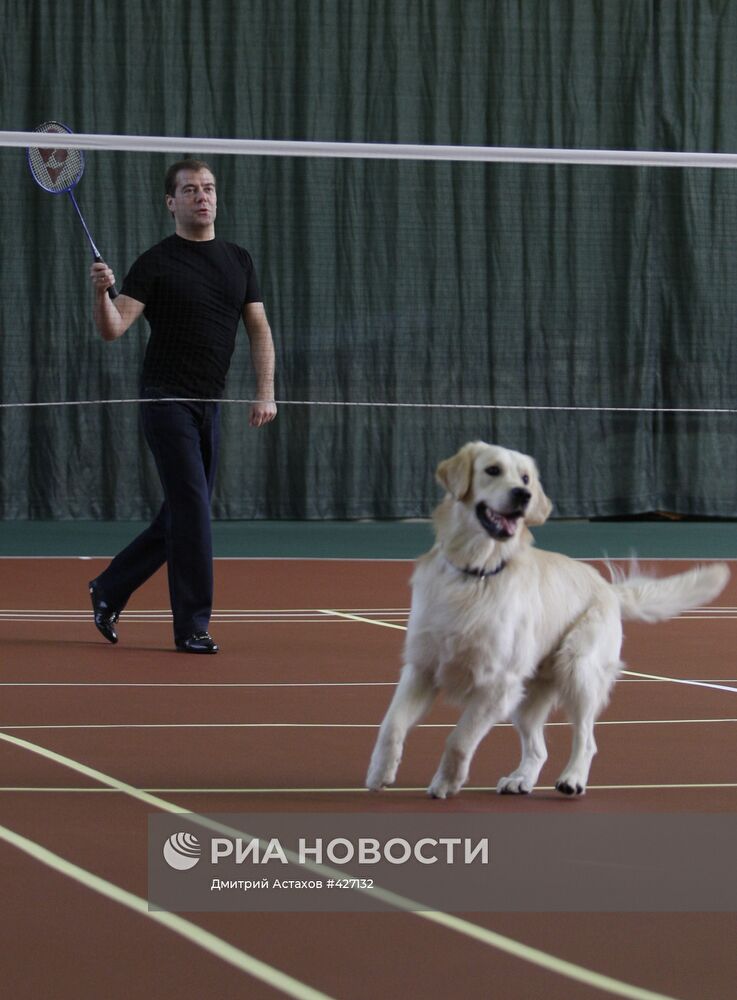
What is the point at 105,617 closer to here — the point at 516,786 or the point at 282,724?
the point at 282,724

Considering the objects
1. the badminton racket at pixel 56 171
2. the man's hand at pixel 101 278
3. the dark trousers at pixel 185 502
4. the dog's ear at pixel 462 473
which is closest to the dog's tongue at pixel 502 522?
the dog's ear at pixel 462 473

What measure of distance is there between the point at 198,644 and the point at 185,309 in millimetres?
1383

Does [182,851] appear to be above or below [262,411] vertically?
below

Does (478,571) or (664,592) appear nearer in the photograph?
(478,571)

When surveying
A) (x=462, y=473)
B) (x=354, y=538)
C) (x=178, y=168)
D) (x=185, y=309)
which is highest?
(x=178, y=168)

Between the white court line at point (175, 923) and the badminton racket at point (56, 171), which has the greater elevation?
the badminton racket at point (56, 171)

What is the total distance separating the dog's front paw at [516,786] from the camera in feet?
12.9

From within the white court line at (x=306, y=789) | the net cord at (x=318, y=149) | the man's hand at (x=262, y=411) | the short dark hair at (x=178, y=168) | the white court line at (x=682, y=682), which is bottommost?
the white court line at (x=682, y=682)

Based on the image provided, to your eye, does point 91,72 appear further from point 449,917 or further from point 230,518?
point 449,917

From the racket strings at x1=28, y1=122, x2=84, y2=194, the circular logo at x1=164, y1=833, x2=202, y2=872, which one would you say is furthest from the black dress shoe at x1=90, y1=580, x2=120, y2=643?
the circular logo at x1=164, y1=833, x2=202, y2=872

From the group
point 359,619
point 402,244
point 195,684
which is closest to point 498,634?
point 195,684

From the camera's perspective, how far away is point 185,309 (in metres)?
6.51

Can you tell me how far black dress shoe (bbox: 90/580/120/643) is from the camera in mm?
6789

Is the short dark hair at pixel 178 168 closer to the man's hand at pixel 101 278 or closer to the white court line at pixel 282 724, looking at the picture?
the man's hand at pixel 101 278
